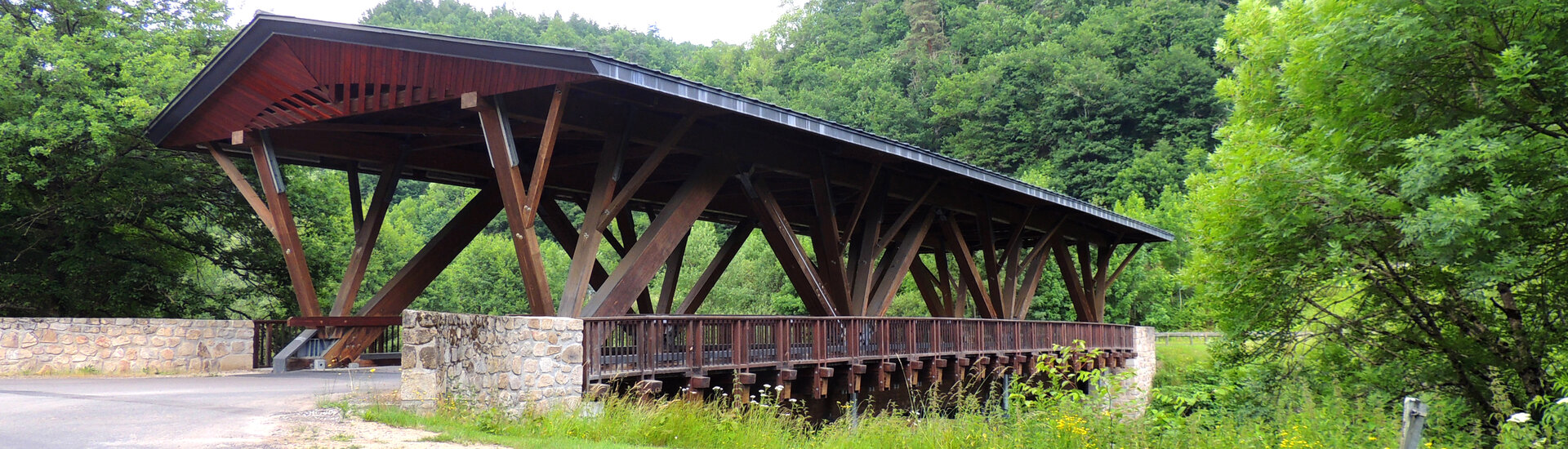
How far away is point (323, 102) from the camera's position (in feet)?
40.1

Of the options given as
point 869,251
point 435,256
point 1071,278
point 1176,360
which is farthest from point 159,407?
point 1176,360

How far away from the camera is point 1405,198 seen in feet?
27.5

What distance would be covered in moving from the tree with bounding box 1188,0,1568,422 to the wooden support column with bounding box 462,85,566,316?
22.8ft

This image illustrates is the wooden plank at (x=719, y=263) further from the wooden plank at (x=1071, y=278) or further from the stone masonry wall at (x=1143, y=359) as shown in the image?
the stone masonry wall at (x=1143, y=359)

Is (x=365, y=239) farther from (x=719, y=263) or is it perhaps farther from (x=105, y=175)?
(x=105, y=175)

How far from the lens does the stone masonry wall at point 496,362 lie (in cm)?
922

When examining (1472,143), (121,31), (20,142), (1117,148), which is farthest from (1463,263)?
(1117,148)

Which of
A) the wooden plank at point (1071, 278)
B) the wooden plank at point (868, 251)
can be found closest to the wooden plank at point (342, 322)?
the wooden plank at point (868, 251)

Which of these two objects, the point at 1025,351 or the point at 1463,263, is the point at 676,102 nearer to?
the point at 1463,263

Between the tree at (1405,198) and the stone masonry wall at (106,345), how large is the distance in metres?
13.6

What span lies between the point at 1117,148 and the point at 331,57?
51399 millimetres

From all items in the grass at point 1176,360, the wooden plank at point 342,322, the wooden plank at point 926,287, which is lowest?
the grass at point 1176,360

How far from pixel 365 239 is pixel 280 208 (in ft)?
4.64

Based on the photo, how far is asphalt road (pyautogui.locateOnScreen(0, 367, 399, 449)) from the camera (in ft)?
23.9
